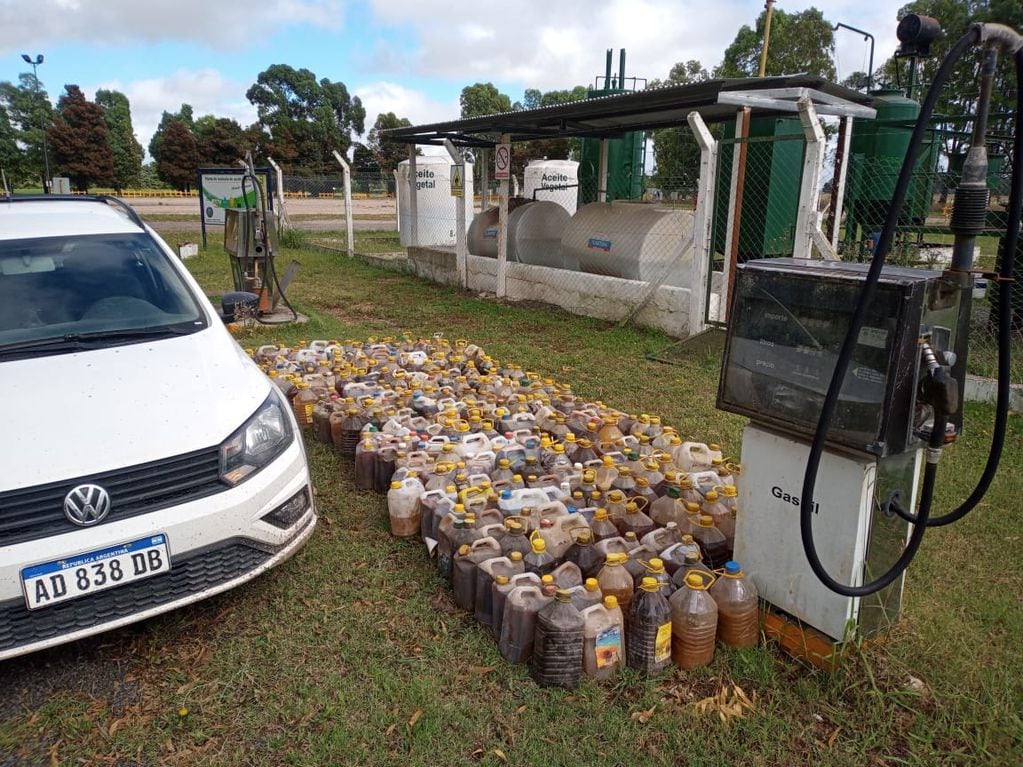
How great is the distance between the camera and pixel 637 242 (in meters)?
9.27

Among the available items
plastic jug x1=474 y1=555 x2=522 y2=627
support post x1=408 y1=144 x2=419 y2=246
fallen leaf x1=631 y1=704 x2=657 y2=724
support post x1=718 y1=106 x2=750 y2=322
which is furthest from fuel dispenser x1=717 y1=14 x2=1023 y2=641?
support post x1=408 y1=144 x2=419 y2=246

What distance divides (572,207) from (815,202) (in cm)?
1260

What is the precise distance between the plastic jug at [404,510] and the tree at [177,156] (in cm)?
5945

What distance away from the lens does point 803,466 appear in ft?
8.81

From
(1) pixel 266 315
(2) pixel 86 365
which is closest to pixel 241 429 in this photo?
(2) pixel 86 365

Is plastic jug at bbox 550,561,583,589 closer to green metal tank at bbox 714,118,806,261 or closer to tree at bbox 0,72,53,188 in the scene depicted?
green metal tank at bbox 714,118,806,261

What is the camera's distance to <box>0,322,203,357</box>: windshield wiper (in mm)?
3256

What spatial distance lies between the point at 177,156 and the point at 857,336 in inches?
2489

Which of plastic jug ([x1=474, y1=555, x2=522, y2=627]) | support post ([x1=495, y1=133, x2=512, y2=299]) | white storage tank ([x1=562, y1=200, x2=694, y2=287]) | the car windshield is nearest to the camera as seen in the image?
plastic jug ([x1=474, y1=555, x2=522, y2=627])

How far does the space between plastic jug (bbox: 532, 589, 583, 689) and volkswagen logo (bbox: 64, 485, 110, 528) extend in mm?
1735

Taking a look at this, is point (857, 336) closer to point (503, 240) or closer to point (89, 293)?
point (89, 293)

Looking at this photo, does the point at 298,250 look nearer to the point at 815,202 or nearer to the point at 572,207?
the point at 572,207

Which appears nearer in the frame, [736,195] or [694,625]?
[694,625]

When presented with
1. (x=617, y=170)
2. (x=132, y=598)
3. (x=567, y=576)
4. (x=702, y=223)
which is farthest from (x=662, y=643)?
(x=617, y=170)
